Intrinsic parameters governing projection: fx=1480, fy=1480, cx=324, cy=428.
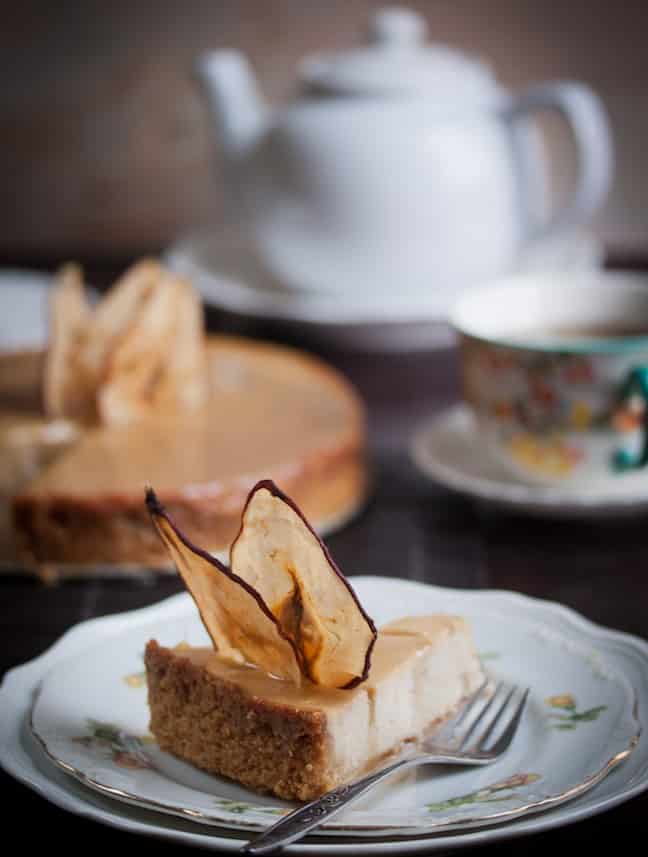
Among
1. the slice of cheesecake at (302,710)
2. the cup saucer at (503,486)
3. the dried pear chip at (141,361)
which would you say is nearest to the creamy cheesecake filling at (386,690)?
the slice of cheesecake at (302,710)

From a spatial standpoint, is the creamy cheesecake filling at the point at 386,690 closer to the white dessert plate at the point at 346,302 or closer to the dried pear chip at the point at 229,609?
the dried pear chip at the point at 229,609

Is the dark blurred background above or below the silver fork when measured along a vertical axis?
above

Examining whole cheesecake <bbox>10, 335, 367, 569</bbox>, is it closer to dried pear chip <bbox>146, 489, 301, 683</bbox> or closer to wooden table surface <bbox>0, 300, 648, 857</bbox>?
wooden table surface <bbox>0, 300, 648, 857</bbox>

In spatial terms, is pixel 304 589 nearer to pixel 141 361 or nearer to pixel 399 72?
pixel 141 361

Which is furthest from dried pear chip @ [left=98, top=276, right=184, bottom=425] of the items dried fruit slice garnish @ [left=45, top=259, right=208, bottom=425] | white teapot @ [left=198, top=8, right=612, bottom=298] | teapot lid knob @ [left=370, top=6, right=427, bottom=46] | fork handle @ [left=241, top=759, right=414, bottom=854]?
fork handle @ [left=241, top=759, right=414, bottom=854]

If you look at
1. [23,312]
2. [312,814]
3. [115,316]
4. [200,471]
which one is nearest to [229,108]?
[23,312]

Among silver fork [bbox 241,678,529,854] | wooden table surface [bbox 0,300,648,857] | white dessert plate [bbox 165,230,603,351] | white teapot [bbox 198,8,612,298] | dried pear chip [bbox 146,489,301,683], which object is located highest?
white teapot [bbox 198,8,612,298]

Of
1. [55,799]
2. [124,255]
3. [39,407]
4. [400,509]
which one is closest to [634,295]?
[400,509]

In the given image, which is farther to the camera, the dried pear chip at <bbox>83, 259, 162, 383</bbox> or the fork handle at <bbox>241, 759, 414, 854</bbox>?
the dried pear chip at <bbox>83, 259, 162, 383</bbox>
